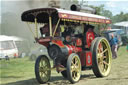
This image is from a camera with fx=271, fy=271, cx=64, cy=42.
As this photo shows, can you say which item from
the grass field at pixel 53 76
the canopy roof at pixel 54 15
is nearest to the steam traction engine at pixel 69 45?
the canopy roof at pixel 54 15

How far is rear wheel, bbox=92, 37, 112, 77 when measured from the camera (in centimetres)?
915

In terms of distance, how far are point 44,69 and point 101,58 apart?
218 cm

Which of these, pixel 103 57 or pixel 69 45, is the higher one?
pixel 69 45

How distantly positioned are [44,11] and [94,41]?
2236mm

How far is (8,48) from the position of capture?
2698 cm

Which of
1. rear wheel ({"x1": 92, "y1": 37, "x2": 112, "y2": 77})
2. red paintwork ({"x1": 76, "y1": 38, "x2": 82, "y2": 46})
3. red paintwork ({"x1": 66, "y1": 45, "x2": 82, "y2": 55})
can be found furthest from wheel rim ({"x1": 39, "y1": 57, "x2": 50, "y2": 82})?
rear wheel ({"x1": 92, "y1": 37, "x2": 112, "y2": 77})

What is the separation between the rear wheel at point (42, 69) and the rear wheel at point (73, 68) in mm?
999

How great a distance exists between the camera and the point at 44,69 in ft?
29.1

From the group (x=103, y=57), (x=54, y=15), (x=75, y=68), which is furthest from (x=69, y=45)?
(x=103, y=57)

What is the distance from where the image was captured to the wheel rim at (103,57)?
9.63 m

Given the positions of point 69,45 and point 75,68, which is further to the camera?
point 69,45

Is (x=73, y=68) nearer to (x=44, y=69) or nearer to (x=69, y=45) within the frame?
(x=69, y=45)

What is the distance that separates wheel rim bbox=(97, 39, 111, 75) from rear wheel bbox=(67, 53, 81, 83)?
1.11 m

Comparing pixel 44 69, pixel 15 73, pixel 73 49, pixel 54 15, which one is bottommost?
pixel 15 73
